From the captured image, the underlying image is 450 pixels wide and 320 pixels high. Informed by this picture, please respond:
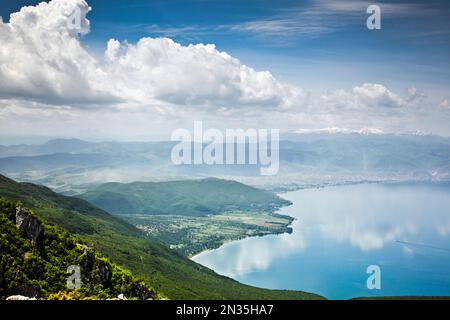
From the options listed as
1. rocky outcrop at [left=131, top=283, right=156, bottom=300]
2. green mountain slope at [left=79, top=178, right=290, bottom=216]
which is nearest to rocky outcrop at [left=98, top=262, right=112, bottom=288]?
rocky outcrop at [left=131, top=283, right=156, bottom=300]

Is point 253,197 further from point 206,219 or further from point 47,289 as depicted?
point 47,289

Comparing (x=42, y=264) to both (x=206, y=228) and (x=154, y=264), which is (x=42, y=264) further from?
(x=206, y=228)

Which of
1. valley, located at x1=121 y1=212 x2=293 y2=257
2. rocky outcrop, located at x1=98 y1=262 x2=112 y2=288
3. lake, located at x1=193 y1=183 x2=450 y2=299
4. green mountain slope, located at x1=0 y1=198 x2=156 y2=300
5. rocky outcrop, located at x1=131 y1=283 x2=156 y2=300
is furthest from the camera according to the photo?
valley, located at x1=121 y1=212 x2=293 y2=257

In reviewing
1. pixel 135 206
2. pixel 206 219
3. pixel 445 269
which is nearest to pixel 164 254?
pixel 445 269

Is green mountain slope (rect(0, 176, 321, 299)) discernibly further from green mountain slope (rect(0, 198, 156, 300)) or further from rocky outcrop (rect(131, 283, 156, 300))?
green mountain slope (rect(0, 198, 156, 300))

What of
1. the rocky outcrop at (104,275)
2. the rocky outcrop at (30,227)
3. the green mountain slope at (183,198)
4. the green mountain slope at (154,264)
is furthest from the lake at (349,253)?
the rocky outcrop at (30,227)

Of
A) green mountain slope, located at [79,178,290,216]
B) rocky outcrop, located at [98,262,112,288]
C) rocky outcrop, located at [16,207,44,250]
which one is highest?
green mountain slope, located at [79,178,290,216]

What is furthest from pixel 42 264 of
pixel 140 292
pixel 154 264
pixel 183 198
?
pixel 183 198
